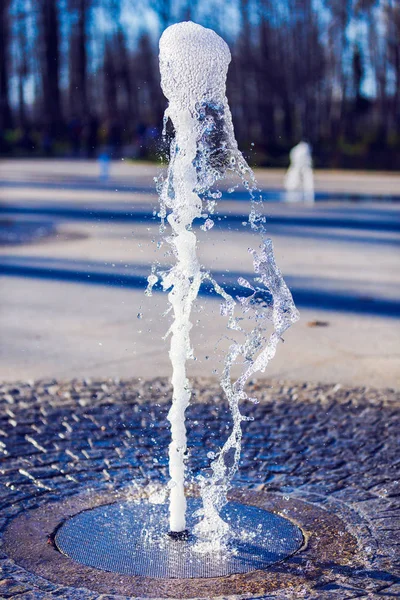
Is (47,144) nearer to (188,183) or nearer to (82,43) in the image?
(82,43)

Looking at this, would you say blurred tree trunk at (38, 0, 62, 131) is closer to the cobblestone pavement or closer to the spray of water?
the cobblestone pavement

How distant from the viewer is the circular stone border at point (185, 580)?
326cm

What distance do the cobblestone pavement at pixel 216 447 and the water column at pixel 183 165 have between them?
624mm

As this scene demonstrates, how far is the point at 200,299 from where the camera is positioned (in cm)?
878

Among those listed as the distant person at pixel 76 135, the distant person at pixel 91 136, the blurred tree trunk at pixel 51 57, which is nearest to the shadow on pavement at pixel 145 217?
the distant person at pixel 91 136

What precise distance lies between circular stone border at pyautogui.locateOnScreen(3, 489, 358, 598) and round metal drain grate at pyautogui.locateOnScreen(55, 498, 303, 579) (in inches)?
1.8

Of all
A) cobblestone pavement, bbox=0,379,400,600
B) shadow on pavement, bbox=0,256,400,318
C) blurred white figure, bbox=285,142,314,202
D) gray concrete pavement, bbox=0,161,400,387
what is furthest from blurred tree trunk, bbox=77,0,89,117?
cobblestone pavement, bbox=0,379,400,600

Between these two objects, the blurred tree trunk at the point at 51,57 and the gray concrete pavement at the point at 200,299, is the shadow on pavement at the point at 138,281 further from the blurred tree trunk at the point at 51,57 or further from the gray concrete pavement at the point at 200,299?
the blurred tree trunk at the point at 51,57

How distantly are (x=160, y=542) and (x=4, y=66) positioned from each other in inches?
2274

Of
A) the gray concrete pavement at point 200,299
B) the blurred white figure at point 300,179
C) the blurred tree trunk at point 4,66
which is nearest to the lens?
the gray concrete pavement at point 200,299

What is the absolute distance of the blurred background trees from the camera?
45.2 meters

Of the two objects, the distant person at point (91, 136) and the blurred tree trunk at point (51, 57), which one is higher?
the blurred tree trunk at point (51, 57)

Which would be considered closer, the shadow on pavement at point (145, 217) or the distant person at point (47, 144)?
the shadow on pavement at point (145, 217)

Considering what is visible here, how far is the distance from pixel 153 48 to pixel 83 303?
6483 centimetres
